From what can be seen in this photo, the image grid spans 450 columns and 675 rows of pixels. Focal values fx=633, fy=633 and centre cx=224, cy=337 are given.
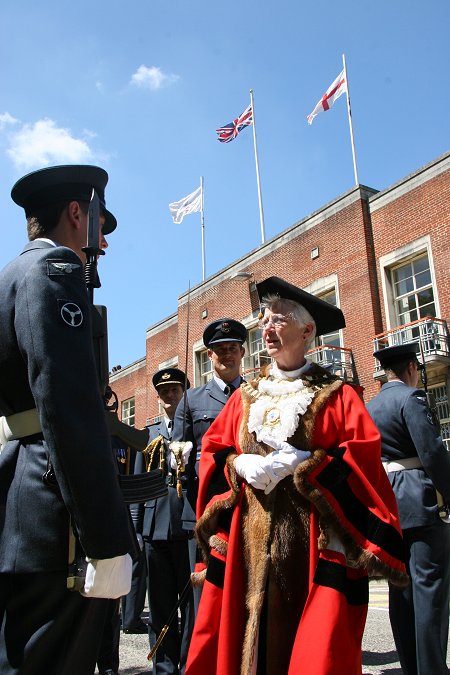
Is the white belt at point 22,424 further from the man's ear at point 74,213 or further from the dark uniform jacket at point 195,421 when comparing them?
the dark uniform jacket at point 195,421

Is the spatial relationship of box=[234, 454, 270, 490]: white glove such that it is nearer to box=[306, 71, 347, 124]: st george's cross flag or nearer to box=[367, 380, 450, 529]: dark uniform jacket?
box=[367, 380, 450, 529]: dark uniform jacket

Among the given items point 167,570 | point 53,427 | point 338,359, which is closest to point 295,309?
point 53,427

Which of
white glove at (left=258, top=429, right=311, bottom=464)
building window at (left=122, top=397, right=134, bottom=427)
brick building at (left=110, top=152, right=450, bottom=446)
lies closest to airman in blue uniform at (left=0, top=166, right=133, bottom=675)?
white glove at (left=258, top=429, right=311, bottom=464)

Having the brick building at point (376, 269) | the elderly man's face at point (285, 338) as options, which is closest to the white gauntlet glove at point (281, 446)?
the elderly man's face at point (285, 338)

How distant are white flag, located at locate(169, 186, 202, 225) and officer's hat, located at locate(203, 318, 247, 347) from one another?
23402mm

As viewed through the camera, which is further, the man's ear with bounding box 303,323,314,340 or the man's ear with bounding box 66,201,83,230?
the man's ear with bounding box 303,323,314,340

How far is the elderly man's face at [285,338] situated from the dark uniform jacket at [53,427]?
5.37ft

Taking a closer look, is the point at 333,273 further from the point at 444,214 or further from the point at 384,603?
the point at 384,603

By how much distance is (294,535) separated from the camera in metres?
2.99

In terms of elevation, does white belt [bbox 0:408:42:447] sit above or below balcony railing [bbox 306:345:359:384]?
below

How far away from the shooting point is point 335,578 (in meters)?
2.75

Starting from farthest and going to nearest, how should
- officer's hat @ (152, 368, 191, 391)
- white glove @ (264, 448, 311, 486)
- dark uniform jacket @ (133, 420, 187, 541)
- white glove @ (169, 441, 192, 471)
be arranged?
1. officer's hat @ (152, 368, 191, 391)
2. dark uniform jacket @ (133, 420, 187, 541)
3. white glove @ (169, 441, 192, 471)
4. white glove @ (264, 448, 311, 486)

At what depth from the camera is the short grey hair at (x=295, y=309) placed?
3.58 metres

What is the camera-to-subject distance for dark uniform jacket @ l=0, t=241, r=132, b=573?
183 cm
